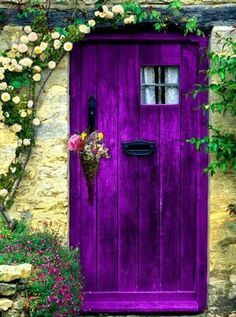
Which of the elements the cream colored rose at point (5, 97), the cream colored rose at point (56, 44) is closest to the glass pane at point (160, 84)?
the cream colored rose at point (56, 44)

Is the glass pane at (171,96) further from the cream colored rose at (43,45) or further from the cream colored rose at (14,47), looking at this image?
the cream colored rose at (14,47)

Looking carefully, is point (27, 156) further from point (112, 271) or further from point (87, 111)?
point (112, 271)

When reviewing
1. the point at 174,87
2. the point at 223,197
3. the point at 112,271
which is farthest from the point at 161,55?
the point at 112,271

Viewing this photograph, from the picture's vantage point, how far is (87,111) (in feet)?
23.6

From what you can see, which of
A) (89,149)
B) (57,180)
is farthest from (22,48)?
(57,180)

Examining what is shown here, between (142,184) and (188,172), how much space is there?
39 cm

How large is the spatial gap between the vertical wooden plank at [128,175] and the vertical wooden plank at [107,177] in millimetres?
49

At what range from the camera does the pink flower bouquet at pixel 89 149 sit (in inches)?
263

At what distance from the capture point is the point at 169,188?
7277 mm

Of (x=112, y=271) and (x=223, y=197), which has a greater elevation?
(x=223, y=197)

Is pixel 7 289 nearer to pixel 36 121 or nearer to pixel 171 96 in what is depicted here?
pixel 36 121

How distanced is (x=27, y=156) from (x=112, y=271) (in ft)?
3.94

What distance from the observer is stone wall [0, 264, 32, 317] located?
595cm

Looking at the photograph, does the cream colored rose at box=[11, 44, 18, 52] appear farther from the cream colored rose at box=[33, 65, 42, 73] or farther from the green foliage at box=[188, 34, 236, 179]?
the green foliage at box=[188, 34, 236, 179]
